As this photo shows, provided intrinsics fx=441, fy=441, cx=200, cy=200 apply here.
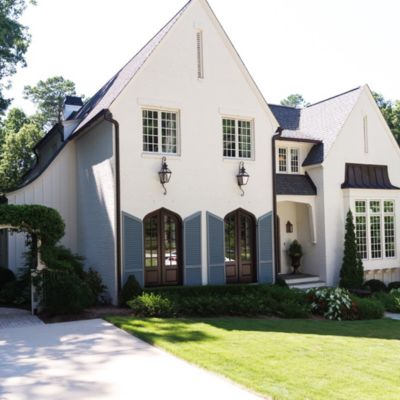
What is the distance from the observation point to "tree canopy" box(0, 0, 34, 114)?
16.5m

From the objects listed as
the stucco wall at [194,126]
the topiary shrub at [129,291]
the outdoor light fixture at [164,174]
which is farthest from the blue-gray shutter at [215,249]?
the topiary shrub at [129,291]

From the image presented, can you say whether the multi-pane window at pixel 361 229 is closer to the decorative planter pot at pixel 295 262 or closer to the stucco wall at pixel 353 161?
the stucco wall at pixel 353 161

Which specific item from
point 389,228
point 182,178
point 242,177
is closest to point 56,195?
point 182,178

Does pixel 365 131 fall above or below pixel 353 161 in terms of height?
above

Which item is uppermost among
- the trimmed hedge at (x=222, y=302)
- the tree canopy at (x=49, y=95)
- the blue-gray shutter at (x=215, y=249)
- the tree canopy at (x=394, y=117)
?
A: the tree canopy at (x=49, y=95)

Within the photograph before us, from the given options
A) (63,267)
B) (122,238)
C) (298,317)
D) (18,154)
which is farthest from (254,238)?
(18,154)

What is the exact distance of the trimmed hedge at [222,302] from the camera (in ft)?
40.5

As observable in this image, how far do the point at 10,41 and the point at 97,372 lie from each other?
49.1ft

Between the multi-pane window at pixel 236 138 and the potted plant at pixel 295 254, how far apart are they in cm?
557

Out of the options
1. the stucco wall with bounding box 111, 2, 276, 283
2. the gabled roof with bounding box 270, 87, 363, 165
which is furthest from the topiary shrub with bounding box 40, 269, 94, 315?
the gabled roof with bounding box 270, 87, 363, 165

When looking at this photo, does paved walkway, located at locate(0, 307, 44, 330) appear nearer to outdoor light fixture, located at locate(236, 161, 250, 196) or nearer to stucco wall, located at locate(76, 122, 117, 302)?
stucco wall, located at locate(76, 122, 117, 302)

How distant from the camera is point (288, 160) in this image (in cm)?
2022

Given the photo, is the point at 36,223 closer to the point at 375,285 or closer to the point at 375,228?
the point at 375,285

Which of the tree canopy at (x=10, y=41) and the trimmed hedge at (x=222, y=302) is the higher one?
the tree canopy at (x=10, y=41)
